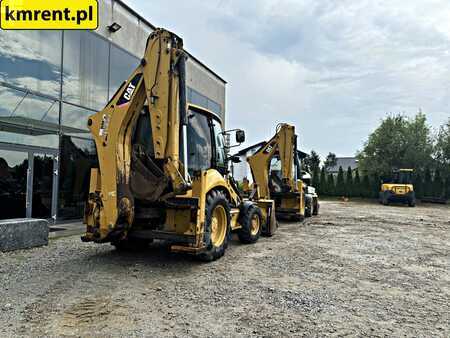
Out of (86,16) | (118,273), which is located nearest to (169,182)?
(118,273)

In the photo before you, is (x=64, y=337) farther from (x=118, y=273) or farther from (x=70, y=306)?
(x=118, y=273)

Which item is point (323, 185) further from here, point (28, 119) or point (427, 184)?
point (28, 119)

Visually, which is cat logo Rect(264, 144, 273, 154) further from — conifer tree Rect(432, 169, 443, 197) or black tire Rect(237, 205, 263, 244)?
conifer tree Rect(432, 169, 443, 197)

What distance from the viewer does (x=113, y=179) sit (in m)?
5.39

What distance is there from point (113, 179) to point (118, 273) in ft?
4.49

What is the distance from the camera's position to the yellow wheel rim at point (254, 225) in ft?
26.0

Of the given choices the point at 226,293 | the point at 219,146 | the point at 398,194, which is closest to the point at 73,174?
the point at 219,146

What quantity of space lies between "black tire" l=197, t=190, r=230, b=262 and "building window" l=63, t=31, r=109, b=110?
6425 millimetres

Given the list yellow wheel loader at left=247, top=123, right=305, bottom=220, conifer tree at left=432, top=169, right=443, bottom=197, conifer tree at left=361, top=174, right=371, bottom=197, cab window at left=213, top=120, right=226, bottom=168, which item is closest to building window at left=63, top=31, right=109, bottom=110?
yellow wheel loader at left=247, top=123, right=305, bottom=220

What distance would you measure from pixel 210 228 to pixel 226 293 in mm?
1326

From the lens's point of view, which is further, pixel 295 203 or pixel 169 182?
pixel 295 203

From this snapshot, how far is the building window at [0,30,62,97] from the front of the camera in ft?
28.6

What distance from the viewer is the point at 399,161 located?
102 ft

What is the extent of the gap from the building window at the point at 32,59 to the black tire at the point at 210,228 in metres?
6.25
